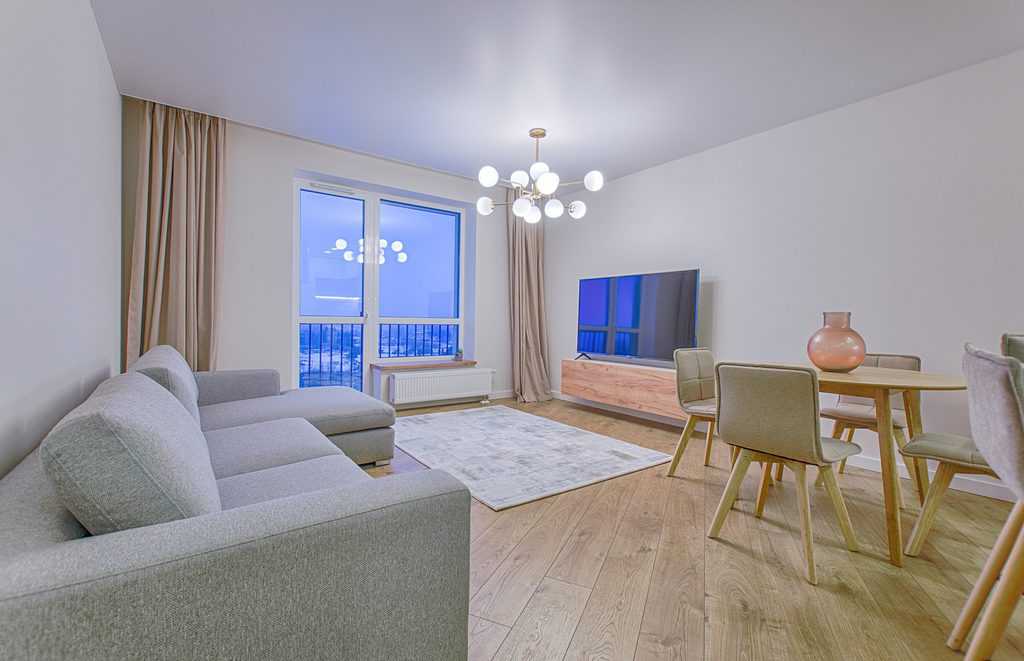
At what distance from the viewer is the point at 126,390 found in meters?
1.12

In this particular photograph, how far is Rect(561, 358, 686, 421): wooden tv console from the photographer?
3740 mm

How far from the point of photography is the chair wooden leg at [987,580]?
51.8 inches

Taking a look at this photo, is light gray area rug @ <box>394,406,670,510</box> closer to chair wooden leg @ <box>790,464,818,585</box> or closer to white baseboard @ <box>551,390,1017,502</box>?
chair wooden leg @ <box>790,464,818,585</box>

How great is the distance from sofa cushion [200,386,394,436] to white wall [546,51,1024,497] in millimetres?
2973

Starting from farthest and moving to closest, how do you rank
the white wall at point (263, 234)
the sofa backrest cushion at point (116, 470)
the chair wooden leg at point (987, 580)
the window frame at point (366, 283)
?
the window frame at point (366, 283) → the white wall at point (263, 234) → the chair wooden leg at point (987, 580) → the sofa backrest cushion at point (116, 470)

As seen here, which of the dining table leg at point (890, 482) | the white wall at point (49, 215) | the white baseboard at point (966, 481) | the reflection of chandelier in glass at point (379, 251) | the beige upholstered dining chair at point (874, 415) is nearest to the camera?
the white wall at point (49, 215)

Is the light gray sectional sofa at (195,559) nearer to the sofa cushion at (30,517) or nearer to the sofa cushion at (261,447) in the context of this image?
the sofa cushion at (30,517)

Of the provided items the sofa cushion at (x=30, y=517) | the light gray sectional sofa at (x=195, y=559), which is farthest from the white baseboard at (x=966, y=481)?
the sofa cushion at (x=30, y=517)

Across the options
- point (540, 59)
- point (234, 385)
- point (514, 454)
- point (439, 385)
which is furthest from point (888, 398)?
point (439, 385)

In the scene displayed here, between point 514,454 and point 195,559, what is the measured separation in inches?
98.7

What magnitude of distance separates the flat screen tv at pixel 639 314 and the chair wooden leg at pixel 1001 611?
8.57 ft

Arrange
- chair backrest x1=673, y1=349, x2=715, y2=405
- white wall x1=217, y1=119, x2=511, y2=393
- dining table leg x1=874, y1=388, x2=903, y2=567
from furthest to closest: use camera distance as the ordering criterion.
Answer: white wall x1=217, y1=119, x2=511, y2=393
chair backrest x1=673, y1=349, x2=715, y2=405
dining table leg x1=874, y1=388, x2=903, y2=567

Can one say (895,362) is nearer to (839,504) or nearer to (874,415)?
(874,415)

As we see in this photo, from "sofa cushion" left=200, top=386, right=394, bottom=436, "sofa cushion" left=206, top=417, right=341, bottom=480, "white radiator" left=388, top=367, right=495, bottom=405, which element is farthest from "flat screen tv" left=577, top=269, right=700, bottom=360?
"sofa cushion" left=206, top=417, right=341, bottom=480
